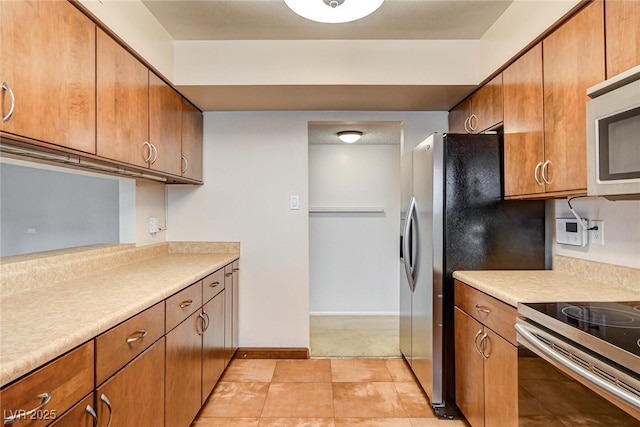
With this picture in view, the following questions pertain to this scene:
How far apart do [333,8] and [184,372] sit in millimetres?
1871

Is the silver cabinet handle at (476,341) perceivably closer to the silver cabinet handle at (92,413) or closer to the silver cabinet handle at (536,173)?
the silver cabinet handle at (536,173)

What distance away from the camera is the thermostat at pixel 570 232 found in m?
1.81

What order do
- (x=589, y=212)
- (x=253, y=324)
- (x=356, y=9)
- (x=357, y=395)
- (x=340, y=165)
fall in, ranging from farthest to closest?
(x=340, y=165)
(x=253, y=324)
(x=357, y=395)
(x=589, y=212)
(x=356, y=9)

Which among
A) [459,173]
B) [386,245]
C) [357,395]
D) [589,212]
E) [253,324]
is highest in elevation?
[459,173]

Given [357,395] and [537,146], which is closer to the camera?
[537,146]

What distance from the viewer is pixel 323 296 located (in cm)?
412

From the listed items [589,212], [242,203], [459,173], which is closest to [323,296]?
[242,203]

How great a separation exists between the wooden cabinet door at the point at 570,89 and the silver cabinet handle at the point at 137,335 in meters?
1.86

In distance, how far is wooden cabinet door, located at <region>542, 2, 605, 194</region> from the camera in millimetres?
1376

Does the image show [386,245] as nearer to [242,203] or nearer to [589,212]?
[242,203]

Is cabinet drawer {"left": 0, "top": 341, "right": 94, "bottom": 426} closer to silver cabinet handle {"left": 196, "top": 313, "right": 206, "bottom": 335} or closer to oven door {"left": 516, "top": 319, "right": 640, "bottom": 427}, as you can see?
silver cabinet handle {"left": 196, "top": 313, "right": 206, "bottom": 335}

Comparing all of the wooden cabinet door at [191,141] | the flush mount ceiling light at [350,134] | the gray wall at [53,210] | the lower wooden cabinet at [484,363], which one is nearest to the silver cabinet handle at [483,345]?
the lower wooden cabinet at [484,363]

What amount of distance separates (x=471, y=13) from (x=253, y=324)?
2696 millimetres

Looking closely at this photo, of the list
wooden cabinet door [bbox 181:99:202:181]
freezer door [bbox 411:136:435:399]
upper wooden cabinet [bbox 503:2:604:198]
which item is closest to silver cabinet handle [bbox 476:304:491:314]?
freezer door [bbox 411:136:435:399]
